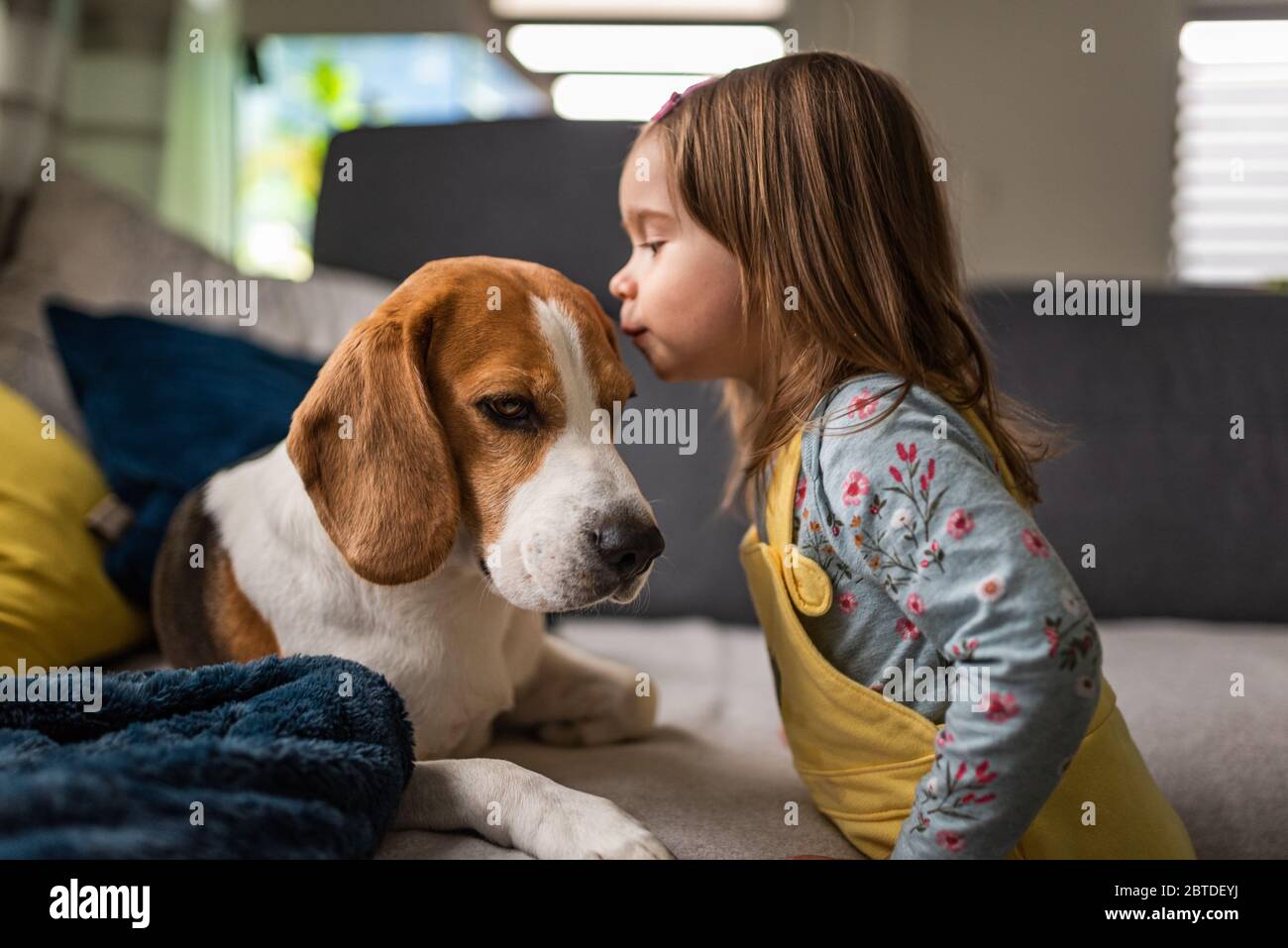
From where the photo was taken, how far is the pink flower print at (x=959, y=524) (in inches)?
35.6

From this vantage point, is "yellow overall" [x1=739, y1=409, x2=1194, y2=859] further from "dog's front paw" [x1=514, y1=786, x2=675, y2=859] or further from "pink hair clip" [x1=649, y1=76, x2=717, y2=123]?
"pink hair clip" [x1=649, y1=76, x2=717, y2=123]

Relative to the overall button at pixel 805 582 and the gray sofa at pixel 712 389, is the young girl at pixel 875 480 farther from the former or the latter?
the gray sofa at pixel 712 389

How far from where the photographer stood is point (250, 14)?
13.9 feet

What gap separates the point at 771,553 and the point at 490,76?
368 cm

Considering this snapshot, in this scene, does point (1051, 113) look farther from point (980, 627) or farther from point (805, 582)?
point (980, 627)

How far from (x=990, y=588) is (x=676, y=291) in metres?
0.50

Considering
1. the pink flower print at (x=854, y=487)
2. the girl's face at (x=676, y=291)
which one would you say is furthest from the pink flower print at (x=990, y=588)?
the girl's face at (x=676, y=291)

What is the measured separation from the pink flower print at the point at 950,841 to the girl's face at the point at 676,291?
572 millimetres

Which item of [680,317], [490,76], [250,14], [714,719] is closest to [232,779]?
[680,317]

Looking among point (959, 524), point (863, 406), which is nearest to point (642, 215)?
point (863, 406)

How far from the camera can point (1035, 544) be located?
892 mm

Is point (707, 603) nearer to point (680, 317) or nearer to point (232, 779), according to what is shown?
point (680, 317)

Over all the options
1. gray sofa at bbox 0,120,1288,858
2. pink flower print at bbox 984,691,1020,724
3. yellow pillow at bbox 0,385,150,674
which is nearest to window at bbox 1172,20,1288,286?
gray sofa at bbox 0,120,1288,858

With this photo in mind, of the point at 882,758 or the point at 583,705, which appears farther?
the point at 583,705
